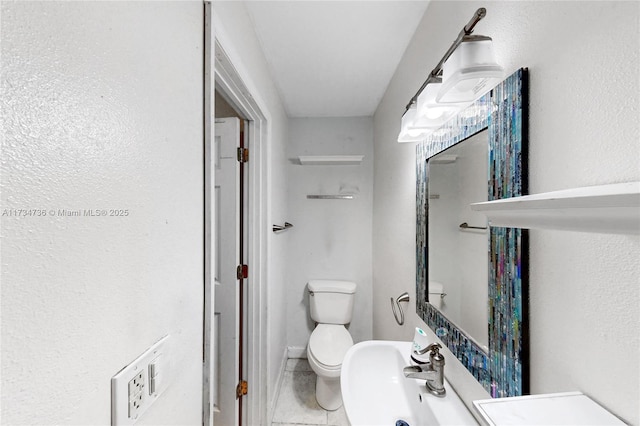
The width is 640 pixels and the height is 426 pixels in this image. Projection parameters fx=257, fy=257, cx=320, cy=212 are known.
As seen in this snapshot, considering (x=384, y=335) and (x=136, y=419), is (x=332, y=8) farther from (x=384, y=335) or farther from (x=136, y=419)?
(x=384, y=335)

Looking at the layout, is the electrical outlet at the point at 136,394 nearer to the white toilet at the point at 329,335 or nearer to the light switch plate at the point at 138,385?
the light switch plate at the point at 138,385

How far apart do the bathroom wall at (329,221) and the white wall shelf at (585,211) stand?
80.0 inches

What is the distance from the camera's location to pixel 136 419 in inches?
19.8

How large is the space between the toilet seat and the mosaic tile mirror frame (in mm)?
1133

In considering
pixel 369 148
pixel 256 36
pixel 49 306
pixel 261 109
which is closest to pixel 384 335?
pixel 369 148

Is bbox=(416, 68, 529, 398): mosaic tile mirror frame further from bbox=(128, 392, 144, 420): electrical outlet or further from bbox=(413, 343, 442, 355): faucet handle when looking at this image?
bbox=(128, 392, 144, 420): electrical outlet

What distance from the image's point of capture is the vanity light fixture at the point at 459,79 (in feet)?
2.20

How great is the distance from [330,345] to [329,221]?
109cm

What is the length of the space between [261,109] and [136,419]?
1408 millimetres

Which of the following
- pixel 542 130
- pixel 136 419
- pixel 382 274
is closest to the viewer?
pixel 136 419

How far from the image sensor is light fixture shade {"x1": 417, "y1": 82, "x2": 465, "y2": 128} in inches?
35.0

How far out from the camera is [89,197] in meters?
0.41

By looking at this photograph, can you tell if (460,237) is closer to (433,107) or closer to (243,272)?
(433,107)

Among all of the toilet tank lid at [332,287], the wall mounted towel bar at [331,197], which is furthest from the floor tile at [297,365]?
the wall mounted towel bar at [331,197]
